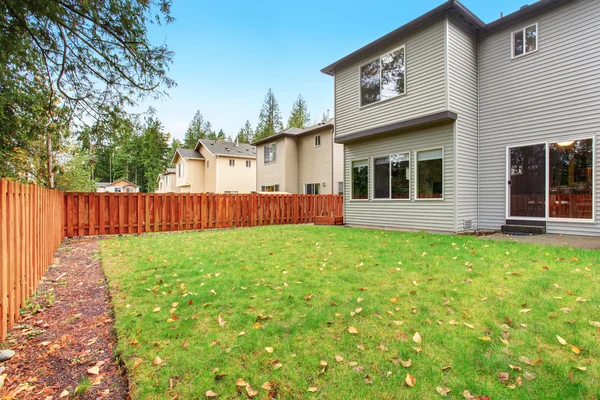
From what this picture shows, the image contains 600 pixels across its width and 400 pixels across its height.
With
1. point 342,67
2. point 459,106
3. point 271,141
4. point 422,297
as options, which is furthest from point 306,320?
point 271,141

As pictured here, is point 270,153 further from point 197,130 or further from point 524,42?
point 197,130

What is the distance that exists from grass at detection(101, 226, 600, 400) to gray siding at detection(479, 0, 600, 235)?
3.72 meters

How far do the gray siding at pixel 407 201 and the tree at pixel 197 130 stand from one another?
166 feet

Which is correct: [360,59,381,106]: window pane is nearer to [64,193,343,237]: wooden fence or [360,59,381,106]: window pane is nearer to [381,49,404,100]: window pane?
[381,49,404,100]: window pane

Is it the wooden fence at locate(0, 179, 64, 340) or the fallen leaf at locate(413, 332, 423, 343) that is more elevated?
the wooden fence at locate(0, 179, 64, 340)

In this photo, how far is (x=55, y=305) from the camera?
3.68m

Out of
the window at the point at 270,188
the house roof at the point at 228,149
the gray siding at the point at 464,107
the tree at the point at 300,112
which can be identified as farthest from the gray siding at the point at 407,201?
the tree at the point at 300,112

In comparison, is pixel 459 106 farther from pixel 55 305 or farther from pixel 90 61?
pixel 55 305

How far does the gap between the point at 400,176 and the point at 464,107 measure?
2.63 metres

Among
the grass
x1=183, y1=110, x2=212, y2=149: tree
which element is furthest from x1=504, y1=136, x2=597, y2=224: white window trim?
x1=183, y1=110, x2=212, y2=149: tree

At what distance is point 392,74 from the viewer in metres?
9.80

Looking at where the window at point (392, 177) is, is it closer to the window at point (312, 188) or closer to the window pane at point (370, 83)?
the window pane at point (370, 83)

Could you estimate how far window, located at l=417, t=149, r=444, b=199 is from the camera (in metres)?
8.75

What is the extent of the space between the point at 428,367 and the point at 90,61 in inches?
292
